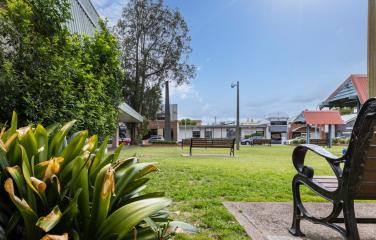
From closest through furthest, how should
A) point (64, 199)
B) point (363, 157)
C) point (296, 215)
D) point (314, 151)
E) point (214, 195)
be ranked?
point (64, 199) → point (363, 157) → point (314, 151) → point (296, 215) → point (214, 195)

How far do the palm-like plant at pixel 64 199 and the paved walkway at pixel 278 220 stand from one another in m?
1.76

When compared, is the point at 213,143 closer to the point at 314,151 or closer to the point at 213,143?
the point at 213,143

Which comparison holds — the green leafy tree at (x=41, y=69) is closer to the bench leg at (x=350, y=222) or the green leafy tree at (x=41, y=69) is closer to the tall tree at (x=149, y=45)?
the bench leg at (x=350, y=222)

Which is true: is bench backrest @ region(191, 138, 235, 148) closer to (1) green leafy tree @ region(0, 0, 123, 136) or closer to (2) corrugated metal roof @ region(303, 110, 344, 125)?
(1) green leafy tree @ region(0, 0, 123, 136)

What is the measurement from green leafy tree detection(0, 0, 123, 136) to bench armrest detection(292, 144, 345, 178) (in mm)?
2701

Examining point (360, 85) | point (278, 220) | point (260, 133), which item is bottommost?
point (278, 220)

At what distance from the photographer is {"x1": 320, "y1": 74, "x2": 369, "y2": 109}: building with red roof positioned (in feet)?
57.1

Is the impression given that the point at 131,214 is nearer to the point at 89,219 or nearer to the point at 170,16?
the point at 89,219

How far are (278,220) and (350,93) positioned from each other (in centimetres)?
1757

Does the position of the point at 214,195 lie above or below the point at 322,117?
below

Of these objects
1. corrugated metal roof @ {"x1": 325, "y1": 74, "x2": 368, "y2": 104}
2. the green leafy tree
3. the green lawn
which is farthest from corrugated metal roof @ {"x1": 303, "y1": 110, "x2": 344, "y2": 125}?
the green leafy tree

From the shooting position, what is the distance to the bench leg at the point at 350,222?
2.08 metres

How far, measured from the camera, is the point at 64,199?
147cm

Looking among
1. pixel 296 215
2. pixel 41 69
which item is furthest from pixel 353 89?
pixel 41 69
